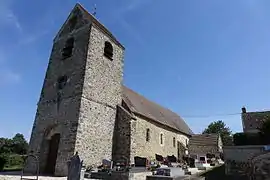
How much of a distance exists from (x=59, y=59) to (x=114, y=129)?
7.82m

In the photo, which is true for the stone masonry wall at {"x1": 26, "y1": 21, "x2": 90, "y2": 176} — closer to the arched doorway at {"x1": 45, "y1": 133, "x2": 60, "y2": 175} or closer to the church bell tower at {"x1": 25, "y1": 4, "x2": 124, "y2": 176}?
the church bell tower at {"x1": 25, "y1": 4, "x2": 124, "y2": 176}

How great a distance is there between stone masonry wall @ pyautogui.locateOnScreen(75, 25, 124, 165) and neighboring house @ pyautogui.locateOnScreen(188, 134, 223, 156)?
15125 millimetres

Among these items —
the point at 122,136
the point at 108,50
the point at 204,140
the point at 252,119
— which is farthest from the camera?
the point at 204,140

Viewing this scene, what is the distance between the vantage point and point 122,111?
17.8 meters

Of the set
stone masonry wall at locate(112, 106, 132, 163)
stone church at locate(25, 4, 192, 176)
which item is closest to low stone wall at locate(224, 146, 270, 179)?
stone church at locate(25, 4, 192, 176)

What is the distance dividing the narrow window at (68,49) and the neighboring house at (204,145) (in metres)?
20.1

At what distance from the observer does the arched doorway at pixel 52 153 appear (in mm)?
15288

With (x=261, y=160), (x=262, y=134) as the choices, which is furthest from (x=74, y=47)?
(x=262, y=134)

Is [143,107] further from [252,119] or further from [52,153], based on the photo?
[252,119]

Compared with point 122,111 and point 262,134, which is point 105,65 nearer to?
point 122,111

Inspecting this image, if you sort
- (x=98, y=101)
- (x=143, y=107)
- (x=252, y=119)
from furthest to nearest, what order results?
(x=252, y=119) → (x=143, y=107) → (x=98, y=101)

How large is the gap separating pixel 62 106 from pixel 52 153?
349cm

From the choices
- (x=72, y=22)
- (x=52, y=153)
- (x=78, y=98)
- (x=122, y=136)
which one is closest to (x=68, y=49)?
(x=72, y=22)

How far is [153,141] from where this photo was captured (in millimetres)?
20875
